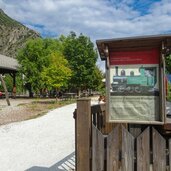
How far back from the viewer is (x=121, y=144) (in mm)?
3656

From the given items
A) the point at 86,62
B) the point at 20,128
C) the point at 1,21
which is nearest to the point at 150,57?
the point at 20,128

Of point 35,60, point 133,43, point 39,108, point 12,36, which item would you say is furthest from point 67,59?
point 12,36

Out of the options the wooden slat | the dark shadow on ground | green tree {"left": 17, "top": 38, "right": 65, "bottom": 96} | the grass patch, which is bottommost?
the dark shadow on ground

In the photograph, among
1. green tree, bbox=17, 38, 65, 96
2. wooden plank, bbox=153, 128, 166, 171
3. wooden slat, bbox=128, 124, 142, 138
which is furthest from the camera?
green tree, bbox=17, 38, 65, 96

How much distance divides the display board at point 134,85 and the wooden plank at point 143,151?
20cm

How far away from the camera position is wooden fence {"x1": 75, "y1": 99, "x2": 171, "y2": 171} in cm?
360

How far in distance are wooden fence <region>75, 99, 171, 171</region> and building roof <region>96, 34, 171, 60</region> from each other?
2.29 feet

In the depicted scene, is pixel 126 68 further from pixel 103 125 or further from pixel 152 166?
pixel 103 125

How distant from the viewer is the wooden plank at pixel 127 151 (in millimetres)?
3631

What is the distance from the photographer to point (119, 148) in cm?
367

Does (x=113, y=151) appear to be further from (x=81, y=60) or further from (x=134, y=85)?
(x=81, y=60)

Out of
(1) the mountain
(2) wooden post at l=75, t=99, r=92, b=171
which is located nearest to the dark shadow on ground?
(2) wooden post at l=75, t=99, r=92, b=171

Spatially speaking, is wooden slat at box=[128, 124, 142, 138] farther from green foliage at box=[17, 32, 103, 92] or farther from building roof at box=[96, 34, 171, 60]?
green foliage at box=[17, 32, 103, 92]

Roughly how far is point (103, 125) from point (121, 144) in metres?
1.70
